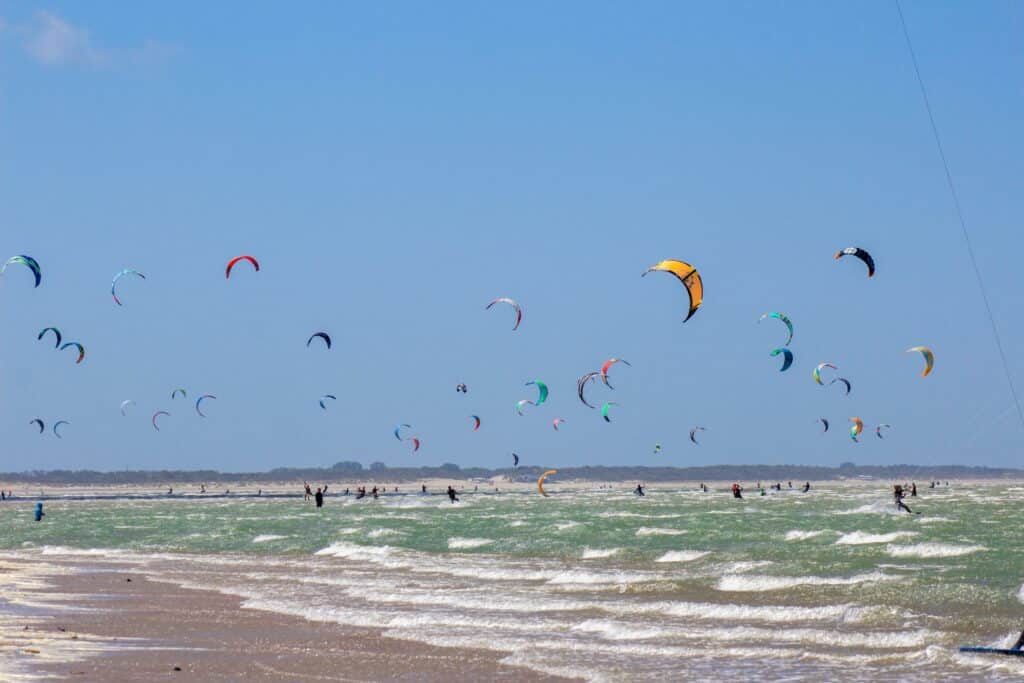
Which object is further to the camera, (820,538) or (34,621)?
(820,538)

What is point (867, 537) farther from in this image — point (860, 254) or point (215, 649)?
point (215, 649)

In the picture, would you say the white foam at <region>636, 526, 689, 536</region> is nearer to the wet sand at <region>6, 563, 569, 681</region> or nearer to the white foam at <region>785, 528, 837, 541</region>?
the white foam at <region>785, 528, 837, 541</region>

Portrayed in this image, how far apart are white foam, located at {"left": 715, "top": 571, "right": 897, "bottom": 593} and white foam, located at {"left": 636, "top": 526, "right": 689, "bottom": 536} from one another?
11916 mm

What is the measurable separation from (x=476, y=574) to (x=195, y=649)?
9333 millimetres

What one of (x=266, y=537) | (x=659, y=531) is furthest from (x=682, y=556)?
(x=266, y=537)

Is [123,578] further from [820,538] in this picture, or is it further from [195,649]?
[820,538]

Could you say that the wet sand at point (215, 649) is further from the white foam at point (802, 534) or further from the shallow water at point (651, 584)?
the white foam at point (802, 534)

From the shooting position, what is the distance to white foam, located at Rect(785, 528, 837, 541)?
98.9 ft

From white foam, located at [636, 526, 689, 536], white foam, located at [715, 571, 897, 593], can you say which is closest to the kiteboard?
white foam, located at [715, 571, 897, 593]

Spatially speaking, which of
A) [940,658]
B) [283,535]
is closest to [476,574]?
[940,658]

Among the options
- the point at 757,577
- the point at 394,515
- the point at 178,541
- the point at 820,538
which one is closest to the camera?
the point at 757,577

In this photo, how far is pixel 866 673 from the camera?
12742 millimetres

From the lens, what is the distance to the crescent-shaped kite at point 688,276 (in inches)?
976

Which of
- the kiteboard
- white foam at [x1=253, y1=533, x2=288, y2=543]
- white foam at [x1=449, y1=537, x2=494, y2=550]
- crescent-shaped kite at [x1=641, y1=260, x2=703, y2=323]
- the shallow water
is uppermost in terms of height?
crescent-shaped kite at [x1=641, y1=260, x2=703, y2=323]
